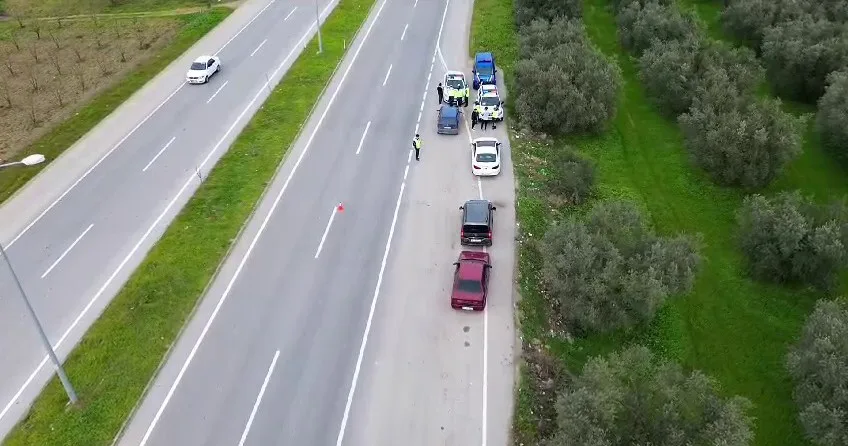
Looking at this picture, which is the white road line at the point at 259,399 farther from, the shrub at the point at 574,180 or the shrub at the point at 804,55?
the shrub at the point at 804,55

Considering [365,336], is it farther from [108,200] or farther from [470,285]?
[108,200]

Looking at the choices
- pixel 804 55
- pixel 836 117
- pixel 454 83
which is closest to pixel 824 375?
pixel 836 117

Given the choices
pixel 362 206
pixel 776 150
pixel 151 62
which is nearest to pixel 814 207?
pixel 776 150

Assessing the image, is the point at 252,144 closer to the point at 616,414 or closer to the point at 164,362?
the point at 164,362

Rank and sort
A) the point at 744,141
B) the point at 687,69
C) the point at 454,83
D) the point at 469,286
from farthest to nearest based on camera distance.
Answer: the point at 454,83, the point at 687,69, the point at 744,141, the point at 469,286

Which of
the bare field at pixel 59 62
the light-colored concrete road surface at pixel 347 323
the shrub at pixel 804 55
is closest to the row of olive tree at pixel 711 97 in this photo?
the shrub at pixel 804 55
